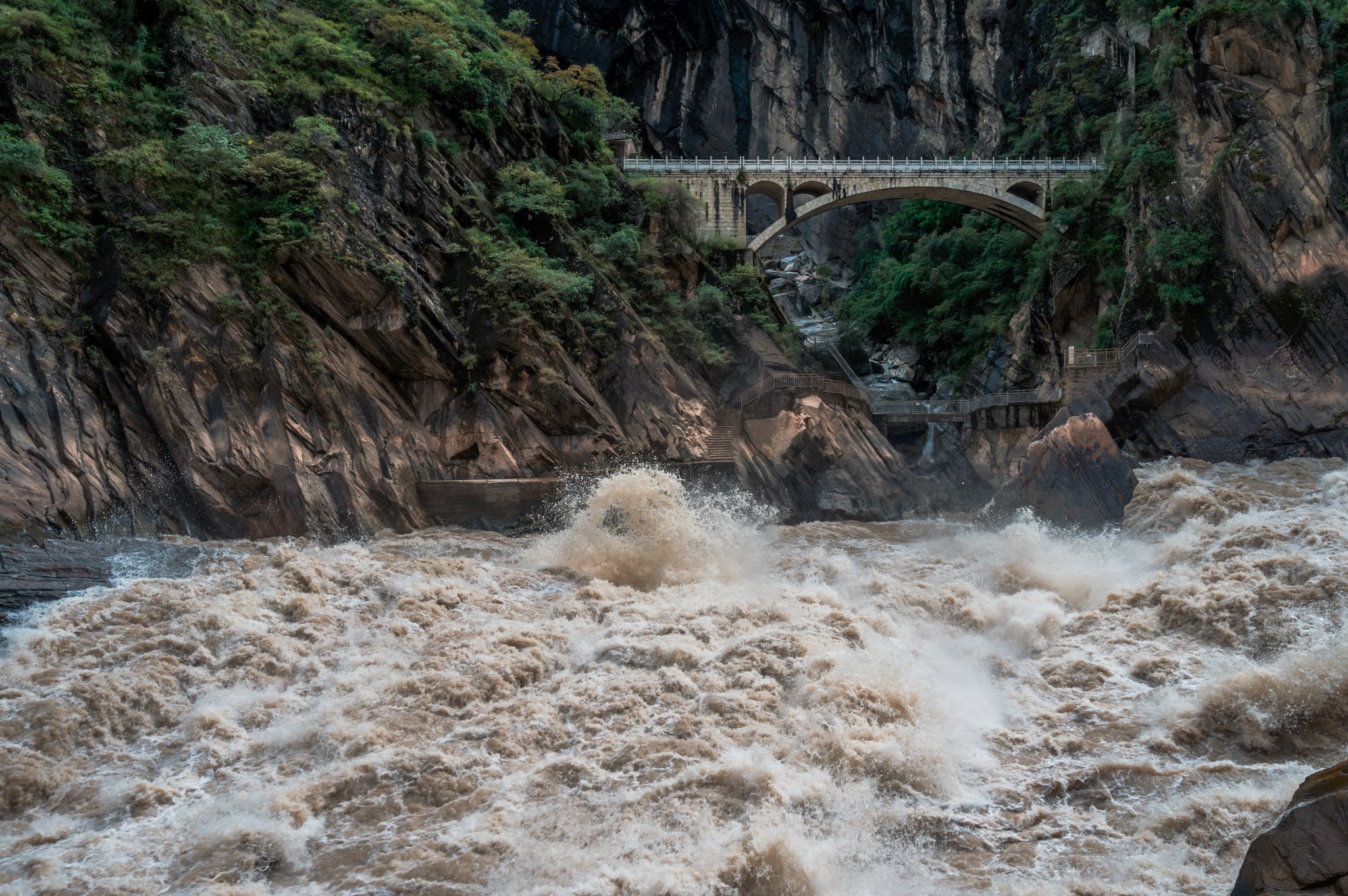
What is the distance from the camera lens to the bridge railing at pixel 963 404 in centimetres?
3503

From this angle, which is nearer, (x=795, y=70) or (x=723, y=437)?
(x=723, y=437)

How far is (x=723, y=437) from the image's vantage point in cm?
2636

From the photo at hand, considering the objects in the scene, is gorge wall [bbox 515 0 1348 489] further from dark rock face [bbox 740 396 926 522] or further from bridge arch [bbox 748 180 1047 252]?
dark rock face [bbox 740 396 926 522]

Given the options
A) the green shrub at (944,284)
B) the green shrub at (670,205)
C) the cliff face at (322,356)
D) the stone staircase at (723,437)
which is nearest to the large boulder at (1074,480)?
the cliff face at (322,356)

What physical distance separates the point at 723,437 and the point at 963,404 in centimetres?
1494

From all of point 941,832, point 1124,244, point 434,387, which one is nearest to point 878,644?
point 941,832

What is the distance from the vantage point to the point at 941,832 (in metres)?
8.73

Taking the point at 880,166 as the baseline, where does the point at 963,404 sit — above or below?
below

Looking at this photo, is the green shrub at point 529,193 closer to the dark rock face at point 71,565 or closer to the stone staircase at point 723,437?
the stone staircase at point 723,437

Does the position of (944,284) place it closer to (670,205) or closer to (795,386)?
(670,205)

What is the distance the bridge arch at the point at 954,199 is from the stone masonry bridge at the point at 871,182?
38mm

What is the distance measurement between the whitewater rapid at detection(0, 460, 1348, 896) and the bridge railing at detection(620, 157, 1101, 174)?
1163 inches

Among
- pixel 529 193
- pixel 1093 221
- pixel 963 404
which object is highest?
pixel 529 193

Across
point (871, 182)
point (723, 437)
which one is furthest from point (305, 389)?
point (871, 182)
